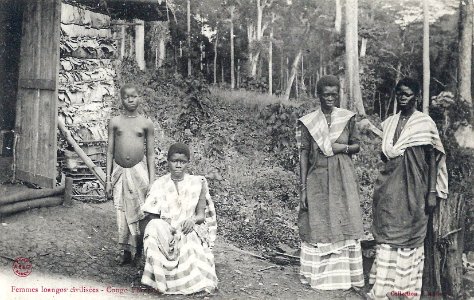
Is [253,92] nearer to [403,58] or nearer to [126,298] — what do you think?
[403,58]

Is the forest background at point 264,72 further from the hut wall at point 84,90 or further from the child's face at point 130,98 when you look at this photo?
the child's face at point 130,98

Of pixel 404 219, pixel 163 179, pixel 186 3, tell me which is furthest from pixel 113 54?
pixel 404 219

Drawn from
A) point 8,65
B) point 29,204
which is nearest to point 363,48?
point 8,65

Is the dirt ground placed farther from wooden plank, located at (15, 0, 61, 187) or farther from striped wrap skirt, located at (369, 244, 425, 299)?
wooden plank, located at (15, 0, 61, 187)

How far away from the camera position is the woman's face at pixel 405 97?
3.78m

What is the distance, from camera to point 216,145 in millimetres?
8805

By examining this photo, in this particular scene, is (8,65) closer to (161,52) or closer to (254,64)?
(161,52)

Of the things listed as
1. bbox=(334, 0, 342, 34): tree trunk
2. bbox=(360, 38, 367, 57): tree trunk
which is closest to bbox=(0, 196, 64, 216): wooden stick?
bbox=(334, 0, 342, 34): tree trunk

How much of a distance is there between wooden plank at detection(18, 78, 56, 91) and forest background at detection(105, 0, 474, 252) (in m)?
2.77

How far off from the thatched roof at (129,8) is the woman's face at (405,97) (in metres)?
4.36

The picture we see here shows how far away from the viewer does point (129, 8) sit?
788 centimetres

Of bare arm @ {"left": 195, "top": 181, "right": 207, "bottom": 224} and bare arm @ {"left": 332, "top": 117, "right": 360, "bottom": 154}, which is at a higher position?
bare arm @ {"left": 332, "top": 117, "right": 360, "bottom": 154}

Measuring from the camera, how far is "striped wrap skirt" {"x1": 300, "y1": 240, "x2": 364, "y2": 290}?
4.12 m

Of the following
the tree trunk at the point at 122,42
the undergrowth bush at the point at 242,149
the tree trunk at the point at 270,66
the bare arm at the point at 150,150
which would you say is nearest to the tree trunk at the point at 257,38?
the tree trunk at the point at 270,66
